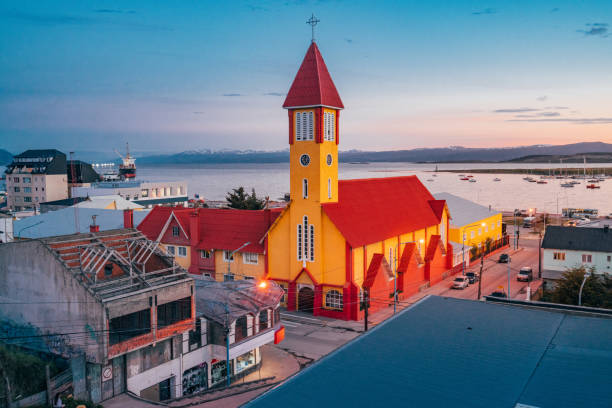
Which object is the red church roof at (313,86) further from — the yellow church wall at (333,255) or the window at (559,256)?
the window at (559,256)

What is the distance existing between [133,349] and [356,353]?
12.6m

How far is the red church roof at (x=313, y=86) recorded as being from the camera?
4191 centimetres

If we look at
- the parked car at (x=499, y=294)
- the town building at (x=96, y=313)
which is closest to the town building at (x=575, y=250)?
the parked car at (x=499, y=294)

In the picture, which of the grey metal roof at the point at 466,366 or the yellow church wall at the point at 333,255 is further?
the yellow church wall at the point at 333,255

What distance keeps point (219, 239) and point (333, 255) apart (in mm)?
11982

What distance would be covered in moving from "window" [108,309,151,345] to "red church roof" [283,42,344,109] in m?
21.8

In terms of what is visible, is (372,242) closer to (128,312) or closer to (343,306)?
(343,306)

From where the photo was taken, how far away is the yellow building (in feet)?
207

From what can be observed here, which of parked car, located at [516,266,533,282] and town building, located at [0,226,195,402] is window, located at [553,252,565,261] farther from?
town building, located at [0,226,195,402]

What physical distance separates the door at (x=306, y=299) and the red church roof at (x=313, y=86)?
604 inches

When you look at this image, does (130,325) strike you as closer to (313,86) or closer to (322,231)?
(322,231)

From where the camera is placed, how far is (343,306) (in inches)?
1593

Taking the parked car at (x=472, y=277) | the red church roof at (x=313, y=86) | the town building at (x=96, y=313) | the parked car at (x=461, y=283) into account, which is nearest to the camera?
the town building at (x=96, y=313)

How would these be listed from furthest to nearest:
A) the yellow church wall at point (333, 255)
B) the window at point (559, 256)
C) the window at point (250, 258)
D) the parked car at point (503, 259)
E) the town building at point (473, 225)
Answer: the town building at point (473, 225)
the parked car at point (503, 259)
the window at point (559, 256)
the window at point (250, 258)
the yellow church wall at point (333, 255)
